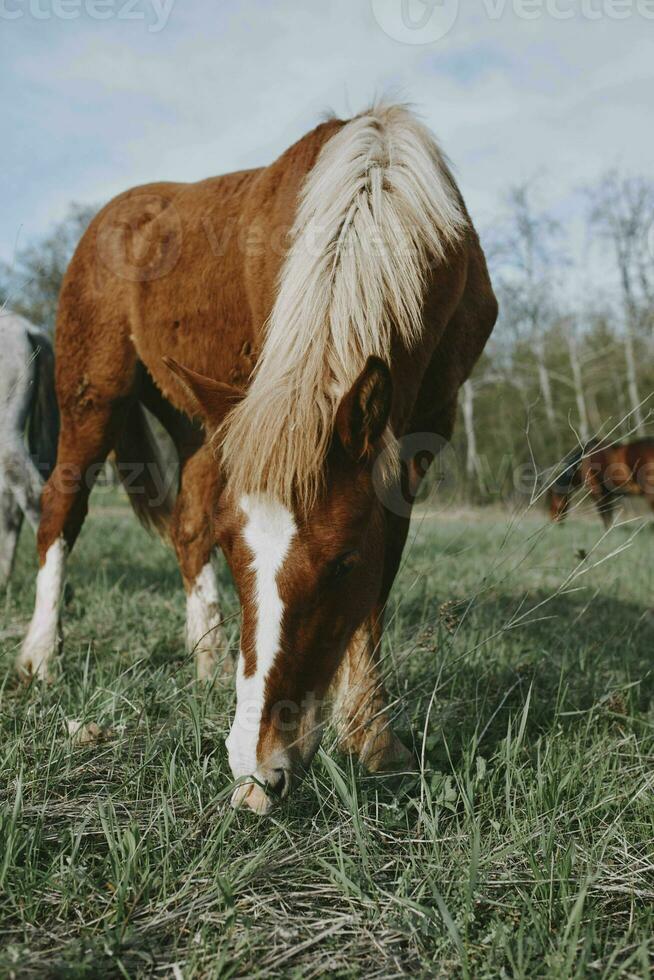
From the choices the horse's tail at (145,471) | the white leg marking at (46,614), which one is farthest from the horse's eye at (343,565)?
the horse's tail at (145,471)

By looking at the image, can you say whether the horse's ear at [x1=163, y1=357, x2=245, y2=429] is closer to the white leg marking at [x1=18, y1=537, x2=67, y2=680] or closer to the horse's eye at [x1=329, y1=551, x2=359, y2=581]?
the horse's eye at [x1=329, y1=551, x2=359, y2=581]

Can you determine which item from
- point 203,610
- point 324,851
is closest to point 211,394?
point 324,851

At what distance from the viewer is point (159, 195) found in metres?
4.02

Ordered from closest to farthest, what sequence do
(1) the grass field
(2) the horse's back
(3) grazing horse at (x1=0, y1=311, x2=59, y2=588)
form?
1. (1) the grass field
2. (2) the horse's back
3. (3) grazing horse at (x1=0, y1=311, x2=59, y2=588)

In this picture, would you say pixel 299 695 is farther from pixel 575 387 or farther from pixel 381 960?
pixel 575 387

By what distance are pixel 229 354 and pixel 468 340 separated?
39.4 inches

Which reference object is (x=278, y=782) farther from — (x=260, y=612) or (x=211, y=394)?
(x=211, y=394)

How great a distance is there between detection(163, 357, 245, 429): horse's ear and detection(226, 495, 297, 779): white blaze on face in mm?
374

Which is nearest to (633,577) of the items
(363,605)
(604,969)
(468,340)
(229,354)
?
(468,340)

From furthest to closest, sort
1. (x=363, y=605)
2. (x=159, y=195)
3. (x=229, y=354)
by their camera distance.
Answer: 1. (x=159, y=195)
2. (x=229, y=354)
3. (x=363, y=605)

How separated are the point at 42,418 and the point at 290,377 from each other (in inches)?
151

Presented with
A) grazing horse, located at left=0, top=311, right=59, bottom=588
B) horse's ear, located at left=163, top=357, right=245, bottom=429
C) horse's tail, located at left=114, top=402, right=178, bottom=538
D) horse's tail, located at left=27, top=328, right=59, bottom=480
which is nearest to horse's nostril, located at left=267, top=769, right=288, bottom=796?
horse's ear, located at left=163, top=357, right=245, bottom=429

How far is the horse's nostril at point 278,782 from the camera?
1714 mm

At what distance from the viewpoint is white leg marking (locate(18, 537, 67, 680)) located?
10.8 feet
